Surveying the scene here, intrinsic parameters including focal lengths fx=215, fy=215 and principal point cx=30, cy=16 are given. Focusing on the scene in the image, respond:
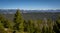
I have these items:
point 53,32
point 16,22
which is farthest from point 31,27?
point 53,32

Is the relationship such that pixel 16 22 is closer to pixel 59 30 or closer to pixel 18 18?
pixel 18 18

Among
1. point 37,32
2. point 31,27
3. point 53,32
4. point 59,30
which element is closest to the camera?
point 59,30

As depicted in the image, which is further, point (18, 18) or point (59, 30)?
point (18, 18)

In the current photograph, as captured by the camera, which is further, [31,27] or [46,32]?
[31,27]

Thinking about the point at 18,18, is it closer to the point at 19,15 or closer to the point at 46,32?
the point at 19,15

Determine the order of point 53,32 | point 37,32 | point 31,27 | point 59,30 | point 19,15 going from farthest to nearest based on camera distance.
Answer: point 31,27 < point 37,32 < point 19,15 < point 53,32 < point 59,30

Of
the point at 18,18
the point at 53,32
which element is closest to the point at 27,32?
the point at 18,18

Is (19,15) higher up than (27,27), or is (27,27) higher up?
(19,15)

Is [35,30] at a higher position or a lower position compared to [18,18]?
lower

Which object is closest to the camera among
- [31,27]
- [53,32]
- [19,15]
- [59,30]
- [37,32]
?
[59,30]
